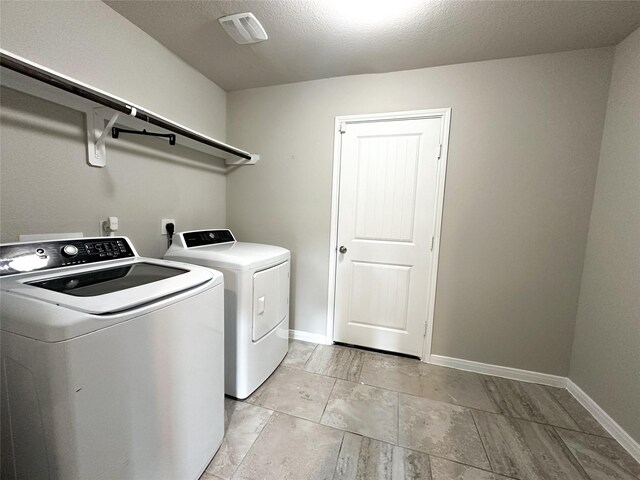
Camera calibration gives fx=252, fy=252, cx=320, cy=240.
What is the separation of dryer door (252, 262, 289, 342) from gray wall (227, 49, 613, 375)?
1.90 feet

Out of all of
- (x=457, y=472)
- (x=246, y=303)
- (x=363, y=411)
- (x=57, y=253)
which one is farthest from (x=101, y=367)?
(x=457, y=472)

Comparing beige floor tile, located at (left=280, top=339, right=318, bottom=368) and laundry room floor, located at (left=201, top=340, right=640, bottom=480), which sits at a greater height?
laundry room floor, located at (left=201, top=340, right=640, bottom=480)

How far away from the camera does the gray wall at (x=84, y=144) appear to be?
111cm

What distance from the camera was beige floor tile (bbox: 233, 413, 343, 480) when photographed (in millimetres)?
1146

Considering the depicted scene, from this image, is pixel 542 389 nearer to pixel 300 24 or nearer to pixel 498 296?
pixel 498 296

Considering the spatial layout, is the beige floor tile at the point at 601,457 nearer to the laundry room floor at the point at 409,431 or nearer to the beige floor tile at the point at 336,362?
the laundry room floor at the point at 409,431

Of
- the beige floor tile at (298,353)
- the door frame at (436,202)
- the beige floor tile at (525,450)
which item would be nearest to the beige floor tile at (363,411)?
the beige floor tile at (298,353)

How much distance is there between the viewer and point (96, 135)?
1.36 metres

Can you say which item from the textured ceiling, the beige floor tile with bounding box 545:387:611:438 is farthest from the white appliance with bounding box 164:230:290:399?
the beige floor tile with bounding box 545:387:611:438

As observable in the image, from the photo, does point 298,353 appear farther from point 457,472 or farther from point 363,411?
point 457,472

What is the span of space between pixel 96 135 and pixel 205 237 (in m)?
0.84

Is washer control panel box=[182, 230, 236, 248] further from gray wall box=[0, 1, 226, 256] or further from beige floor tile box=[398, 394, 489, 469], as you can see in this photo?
beige floor tile box=[398, 394, 489, 469]

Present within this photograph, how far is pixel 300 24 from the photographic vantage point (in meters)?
1.49

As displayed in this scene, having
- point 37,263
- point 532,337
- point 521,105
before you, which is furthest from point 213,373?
point 521,105
